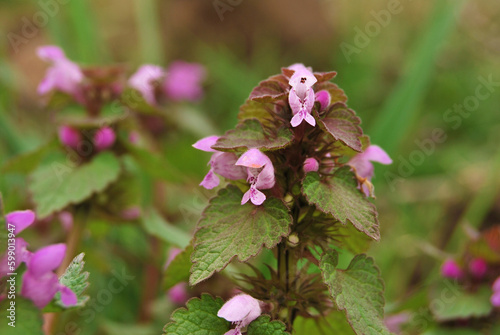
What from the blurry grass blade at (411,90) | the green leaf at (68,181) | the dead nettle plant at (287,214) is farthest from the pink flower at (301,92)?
the blurry grass blade at (411,90)

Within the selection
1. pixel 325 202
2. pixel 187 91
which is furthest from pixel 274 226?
pixel 187 91

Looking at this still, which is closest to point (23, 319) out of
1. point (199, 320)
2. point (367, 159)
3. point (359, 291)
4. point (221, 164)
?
point (199, 320)

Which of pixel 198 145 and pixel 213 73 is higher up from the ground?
pixel 198 145

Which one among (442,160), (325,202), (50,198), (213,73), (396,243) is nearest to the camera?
(325,202)

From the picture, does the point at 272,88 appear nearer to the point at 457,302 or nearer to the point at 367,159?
the point at 367,159

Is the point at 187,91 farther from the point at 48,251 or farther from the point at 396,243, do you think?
the point at 48,251

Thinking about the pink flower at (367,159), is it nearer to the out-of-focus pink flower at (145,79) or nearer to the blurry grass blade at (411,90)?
the out-of-focus pink flower at (145,79)

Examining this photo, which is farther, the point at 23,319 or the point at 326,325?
the point at 326,325
